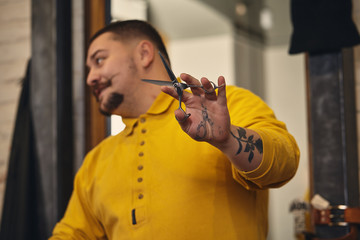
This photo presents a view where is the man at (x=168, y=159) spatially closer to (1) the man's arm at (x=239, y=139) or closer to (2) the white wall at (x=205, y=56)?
(1) the man's arm at (x=239, y=139)

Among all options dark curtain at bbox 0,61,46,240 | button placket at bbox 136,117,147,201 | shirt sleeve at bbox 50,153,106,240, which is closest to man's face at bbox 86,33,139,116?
button placket at bbox 136,117,147,201

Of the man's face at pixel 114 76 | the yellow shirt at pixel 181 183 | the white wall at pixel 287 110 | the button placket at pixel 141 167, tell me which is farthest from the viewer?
the white wall at pixel 287 110

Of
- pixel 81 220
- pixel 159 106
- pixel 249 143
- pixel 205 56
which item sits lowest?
pixel 81 220

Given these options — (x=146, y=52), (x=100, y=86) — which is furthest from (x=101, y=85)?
(x=146, y=52)

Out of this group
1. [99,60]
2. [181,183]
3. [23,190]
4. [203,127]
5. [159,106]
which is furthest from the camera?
[23,190]

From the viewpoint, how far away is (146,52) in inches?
59.0

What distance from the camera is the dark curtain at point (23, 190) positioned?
6.19ft

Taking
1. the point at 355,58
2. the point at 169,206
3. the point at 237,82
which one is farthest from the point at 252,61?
the point at 169,206

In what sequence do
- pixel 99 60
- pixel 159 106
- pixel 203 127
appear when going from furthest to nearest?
pixel 99 60
pixel 159 106
pixel 203 127

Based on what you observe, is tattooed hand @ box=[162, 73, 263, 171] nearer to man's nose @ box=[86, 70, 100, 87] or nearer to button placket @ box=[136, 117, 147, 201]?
button placket @ box=[136, 117, 147, 201]

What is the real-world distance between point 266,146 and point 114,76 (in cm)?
61

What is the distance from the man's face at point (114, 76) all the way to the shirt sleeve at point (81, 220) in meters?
0.24

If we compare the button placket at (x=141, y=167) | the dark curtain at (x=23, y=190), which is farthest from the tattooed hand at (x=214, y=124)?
the dark curtain at (x=23, y=190)

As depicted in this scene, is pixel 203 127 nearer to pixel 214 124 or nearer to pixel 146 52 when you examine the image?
pixel 214 124
